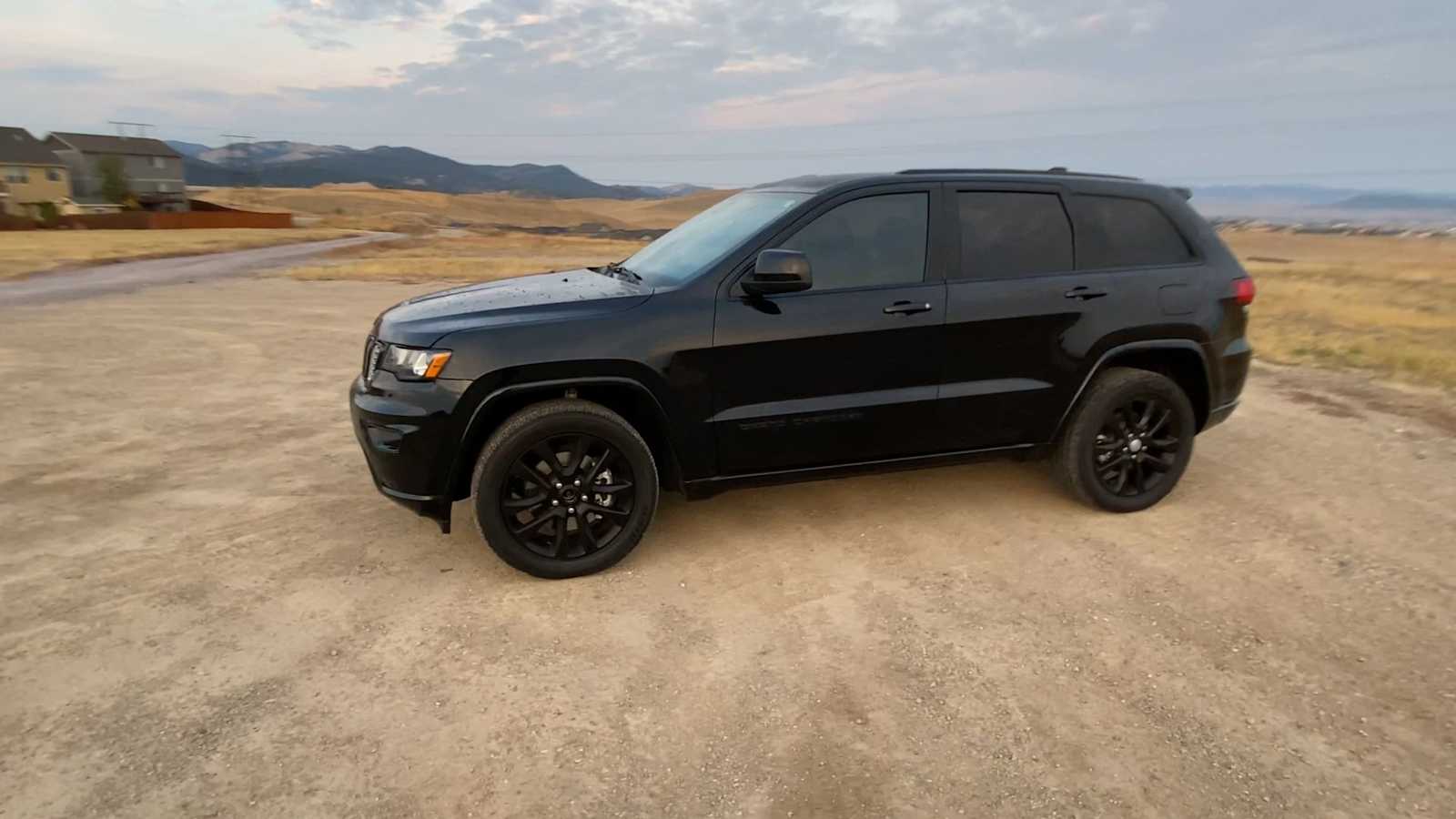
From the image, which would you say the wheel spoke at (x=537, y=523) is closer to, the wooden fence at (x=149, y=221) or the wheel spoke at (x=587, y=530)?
the wheel spoke at (x=587, y=530)

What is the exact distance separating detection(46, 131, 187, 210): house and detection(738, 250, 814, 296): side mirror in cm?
8989

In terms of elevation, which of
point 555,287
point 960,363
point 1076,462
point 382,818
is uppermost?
point 555,287

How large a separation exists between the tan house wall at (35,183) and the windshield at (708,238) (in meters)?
95.5

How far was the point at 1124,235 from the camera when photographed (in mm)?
4621

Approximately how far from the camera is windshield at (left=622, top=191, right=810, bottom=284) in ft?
13.7

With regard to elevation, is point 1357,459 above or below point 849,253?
below

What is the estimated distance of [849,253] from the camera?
13.7ft

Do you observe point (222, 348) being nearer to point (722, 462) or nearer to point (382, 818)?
point (722, 462)

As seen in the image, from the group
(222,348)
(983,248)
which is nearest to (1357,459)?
(983,248)

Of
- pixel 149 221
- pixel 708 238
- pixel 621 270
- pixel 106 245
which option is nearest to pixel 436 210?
pixel 149 221

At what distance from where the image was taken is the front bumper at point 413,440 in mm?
3713

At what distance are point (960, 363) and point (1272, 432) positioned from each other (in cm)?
354

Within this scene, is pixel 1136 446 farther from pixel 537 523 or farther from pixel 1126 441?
pixel 537 523

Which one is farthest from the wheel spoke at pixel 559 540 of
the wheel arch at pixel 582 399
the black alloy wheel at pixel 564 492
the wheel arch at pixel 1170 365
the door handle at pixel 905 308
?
the wheel arch at pixel 1170 365
